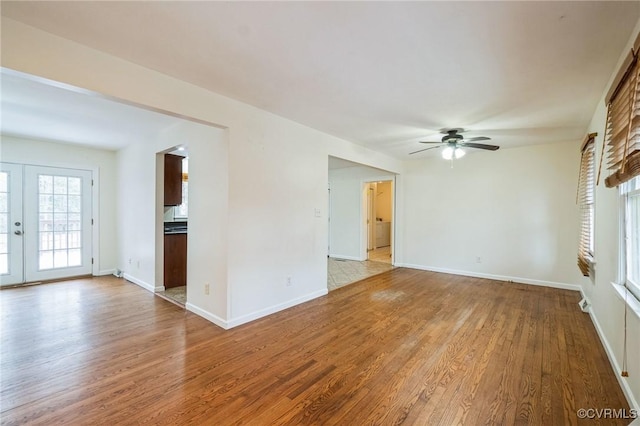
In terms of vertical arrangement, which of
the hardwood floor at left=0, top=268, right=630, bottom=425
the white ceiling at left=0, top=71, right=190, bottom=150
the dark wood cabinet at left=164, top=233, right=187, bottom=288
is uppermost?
the white ceiling at left=0, top=71, right=190, bottom=150

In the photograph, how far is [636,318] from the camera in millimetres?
1799

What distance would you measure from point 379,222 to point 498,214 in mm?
4791

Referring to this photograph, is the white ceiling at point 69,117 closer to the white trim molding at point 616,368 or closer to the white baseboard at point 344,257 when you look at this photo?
the white trim molding at point 616,368

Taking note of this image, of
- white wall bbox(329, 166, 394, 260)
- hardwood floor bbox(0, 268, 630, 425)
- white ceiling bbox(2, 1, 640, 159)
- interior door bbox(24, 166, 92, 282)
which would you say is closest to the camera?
white ceiling bbox(2, 1, 640, 159)

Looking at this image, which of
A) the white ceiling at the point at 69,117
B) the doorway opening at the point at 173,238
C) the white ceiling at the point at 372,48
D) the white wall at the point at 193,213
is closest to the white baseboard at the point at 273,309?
the white wall at the point at 193,213

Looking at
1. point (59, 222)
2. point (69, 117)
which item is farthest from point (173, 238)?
point (59, 222)

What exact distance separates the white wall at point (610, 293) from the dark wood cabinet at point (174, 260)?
5.28 m

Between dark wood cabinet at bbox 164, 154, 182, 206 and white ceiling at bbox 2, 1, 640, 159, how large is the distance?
6.81 ft

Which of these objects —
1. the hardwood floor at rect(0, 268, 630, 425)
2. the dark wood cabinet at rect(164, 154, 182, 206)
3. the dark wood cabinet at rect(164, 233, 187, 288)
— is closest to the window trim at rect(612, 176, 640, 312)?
the hardwood floor at rect(0, 268, 630, 425)

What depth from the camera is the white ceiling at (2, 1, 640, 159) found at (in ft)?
5.38

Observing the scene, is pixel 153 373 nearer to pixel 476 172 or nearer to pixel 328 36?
pixel 328 36

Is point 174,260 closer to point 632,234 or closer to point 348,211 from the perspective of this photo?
point 348,211

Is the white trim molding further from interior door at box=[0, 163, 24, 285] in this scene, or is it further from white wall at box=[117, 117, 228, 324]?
interior door at box=[0, 163, 24, 285]

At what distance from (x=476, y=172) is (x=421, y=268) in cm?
232
